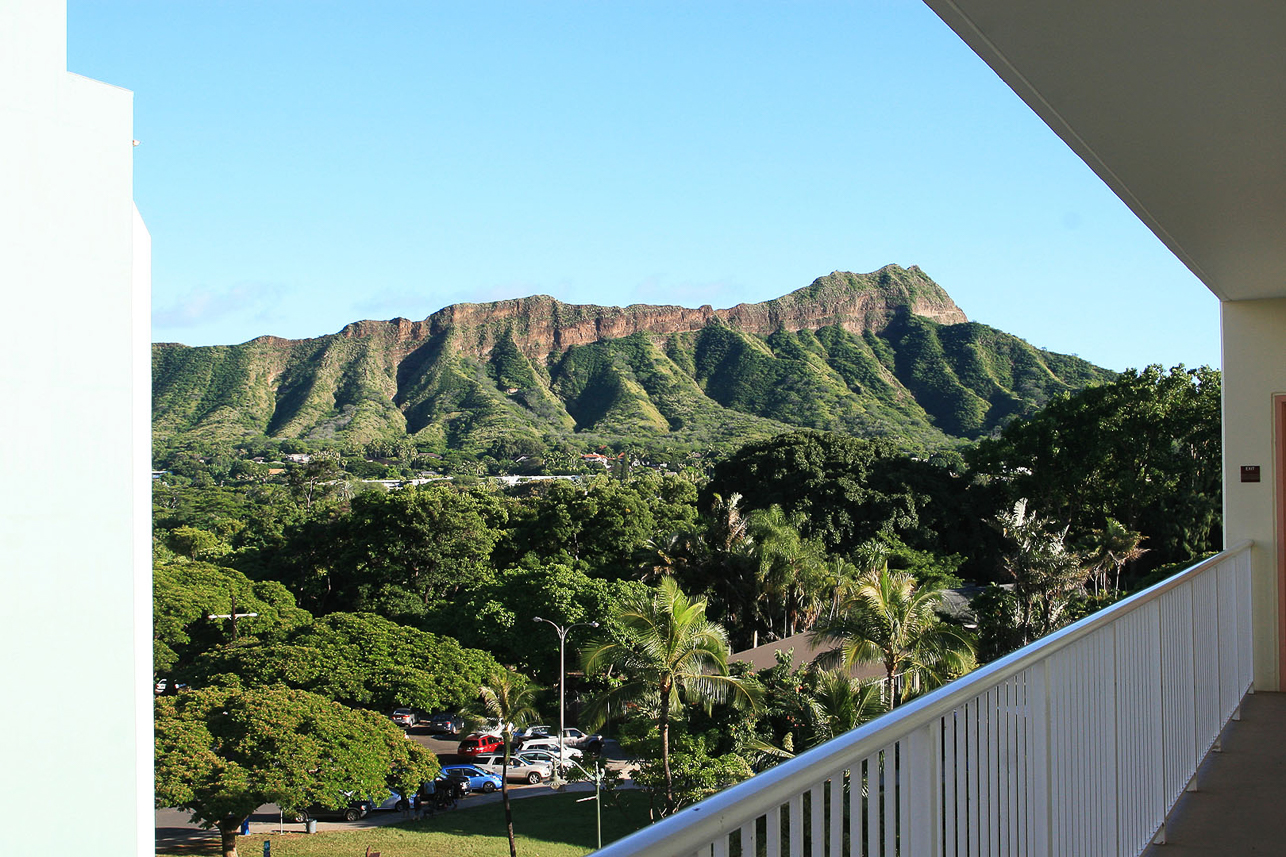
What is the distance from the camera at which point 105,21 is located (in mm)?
99938

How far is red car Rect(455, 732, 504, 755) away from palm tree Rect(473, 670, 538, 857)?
422mm

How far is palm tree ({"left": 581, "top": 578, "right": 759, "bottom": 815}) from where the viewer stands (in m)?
15.5

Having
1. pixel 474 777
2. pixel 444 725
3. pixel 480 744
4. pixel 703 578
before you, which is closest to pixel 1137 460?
pixel 703 578

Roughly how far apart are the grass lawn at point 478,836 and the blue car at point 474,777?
1.83 m

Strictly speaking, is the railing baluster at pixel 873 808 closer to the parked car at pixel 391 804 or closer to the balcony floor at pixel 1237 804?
the balcony floor at pixel 1237 804

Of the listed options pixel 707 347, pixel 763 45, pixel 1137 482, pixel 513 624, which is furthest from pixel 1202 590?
pixel 763 45

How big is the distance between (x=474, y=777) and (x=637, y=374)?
204 feet

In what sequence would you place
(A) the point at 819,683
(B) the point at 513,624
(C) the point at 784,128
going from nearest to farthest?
(A) the point at 819,683, (B) the point at 513,624, (C) the point at 784,128

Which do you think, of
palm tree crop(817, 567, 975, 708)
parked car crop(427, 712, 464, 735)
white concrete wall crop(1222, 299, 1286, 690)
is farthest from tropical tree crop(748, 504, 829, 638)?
white concrete wall crop(1222, 299, 1286, 690)

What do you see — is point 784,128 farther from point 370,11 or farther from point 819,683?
point 819,683

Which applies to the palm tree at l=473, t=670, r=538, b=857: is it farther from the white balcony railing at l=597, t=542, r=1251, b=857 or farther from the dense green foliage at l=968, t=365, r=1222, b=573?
the white balcony railing at l=597, t=542, r=1251, b=857

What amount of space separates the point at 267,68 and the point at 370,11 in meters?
10.6

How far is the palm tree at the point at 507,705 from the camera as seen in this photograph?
1958 centimetres

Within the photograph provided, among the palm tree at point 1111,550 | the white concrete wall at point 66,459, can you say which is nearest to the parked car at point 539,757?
the white concrete wall at point 66,459
